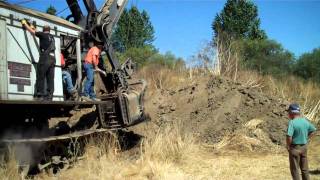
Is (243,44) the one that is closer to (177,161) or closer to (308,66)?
(308,66)

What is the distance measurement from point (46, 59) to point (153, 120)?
20.6 feet

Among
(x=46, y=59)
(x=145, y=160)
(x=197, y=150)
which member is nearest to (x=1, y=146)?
(x=46, y=59)

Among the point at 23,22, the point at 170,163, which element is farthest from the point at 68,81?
the point at 170,163

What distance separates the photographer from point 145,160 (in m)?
11.1

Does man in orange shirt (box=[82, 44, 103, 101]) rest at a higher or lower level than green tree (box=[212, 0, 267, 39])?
lower

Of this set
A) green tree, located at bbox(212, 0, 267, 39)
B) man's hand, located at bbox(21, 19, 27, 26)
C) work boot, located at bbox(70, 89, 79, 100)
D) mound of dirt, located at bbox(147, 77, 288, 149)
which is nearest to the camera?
man's hand, located at bbox(21, 19, 27, 26)

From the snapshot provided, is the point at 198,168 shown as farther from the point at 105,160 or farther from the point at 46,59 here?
the point at 46,59

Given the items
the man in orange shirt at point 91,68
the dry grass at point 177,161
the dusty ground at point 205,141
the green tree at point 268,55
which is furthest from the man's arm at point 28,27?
the green tree at point 268,55

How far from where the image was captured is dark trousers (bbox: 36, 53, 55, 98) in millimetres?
10445

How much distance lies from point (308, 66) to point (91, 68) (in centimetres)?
2302

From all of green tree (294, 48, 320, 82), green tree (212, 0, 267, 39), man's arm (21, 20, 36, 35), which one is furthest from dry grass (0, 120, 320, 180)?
green tree (212, 0, 267, 39)

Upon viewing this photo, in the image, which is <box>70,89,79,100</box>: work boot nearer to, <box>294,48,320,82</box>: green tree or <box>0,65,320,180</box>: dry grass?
<box>0,65,320,180</box>: dry grass

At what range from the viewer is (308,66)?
32688 mm

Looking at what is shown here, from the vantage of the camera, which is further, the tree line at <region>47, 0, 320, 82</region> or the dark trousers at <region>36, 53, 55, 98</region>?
the tree line at <region>47, 0, 320, 82</region>
